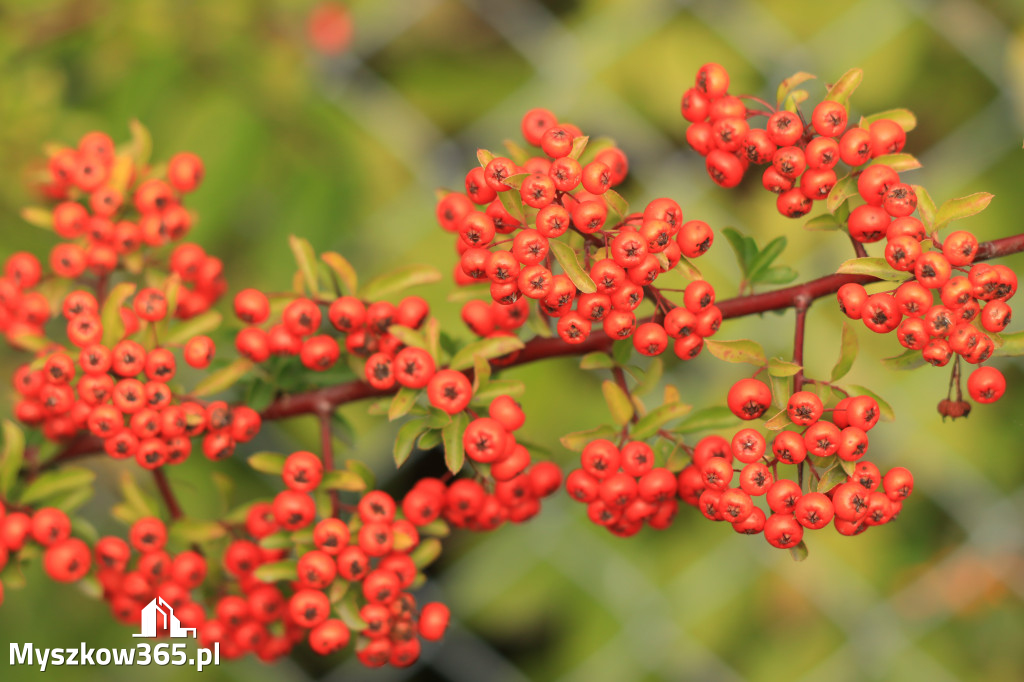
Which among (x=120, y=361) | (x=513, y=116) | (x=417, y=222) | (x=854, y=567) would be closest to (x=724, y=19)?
(x=513, y=116)

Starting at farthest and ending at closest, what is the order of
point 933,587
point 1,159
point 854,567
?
point 933,587
point 854,567
point 1,159

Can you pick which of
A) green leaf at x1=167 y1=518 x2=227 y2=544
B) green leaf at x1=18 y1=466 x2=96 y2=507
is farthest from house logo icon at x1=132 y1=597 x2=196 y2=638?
green leaf at x1=18 y1=466 x2=96 y2=507

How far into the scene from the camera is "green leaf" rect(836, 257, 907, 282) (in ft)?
2.85

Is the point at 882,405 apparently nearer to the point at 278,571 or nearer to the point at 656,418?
the point at 656,418

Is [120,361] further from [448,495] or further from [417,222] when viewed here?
[417,222]

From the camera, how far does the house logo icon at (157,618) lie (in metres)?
1.15

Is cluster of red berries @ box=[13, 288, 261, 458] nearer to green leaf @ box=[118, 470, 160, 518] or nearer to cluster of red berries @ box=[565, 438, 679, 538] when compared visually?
green leaf @ box=[118, 470, 160, 518]

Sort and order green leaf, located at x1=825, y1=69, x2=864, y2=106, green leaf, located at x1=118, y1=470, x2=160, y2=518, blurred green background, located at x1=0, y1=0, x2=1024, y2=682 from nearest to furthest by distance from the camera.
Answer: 1. green leaf, located at x1=825, y1=69, x2=864, y2=106
2. green leaf, located at x1=118, y1=470, x2=160, y2=518
3. blurred green background, located at x1=0, y1=0, x2=1024, y2=682

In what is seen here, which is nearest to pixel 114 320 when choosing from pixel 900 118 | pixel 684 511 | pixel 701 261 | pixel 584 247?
pixel 584 247

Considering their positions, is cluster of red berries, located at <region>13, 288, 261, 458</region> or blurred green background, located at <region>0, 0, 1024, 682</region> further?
blurred green background, located at <region>0, 0, 1024, 682</region>

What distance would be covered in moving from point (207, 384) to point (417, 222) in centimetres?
129

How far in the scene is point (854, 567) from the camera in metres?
2.29

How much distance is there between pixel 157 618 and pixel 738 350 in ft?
2.86

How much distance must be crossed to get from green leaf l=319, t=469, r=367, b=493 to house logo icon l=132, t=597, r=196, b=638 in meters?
0.31
